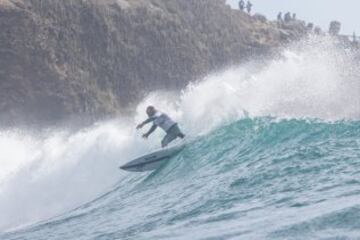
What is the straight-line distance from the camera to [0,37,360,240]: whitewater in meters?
9.95

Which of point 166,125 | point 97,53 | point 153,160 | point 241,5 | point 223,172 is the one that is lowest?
point 223,172

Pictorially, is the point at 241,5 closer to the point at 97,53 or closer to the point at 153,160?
the point at 97,53

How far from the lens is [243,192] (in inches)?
459

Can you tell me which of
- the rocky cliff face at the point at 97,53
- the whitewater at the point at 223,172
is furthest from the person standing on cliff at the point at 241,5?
the whitewater at the point at 223,172

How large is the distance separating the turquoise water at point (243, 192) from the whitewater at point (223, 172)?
3cm

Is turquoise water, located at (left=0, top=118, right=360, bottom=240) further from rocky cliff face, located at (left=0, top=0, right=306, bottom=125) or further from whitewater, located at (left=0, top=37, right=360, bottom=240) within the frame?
rocky cliff face, located at (left=0, top=0, right=306, bottom=125)

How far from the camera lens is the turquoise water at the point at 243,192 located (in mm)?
9250

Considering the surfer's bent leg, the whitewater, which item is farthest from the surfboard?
the surfer's bent leg

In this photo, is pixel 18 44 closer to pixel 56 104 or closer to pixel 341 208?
pixel 56 104

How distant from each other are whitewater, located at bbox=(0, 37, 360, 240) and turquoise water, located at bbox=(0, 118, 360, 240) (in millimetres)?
32

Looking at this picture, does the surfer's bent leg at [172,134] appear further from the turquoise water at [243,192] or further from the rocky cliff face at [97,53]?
the rocky cliff face at [97,53]

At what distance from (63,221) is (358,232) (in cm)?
754

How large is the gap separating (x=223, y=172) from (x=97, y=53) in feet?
88.2

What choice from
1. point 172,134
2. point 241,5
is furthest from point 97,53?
point 241,5
